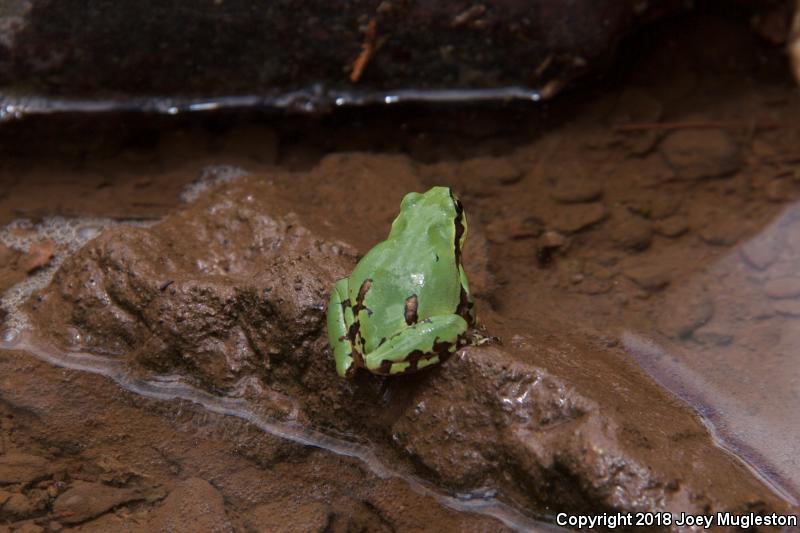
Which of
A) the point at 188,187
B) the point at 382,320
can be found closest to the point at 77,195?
the point at 188,187

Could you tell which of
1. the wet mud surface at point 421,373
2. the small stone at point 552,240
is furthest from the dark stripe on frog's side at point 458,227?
the small stone at point 552,240

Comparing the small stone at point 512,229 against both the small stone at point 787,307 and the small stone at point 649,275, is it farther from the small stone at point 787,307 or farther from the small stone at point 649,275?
the small stone at point 787,307

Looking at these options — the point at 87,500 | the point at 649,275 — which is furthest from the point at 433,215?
the point at 87,500

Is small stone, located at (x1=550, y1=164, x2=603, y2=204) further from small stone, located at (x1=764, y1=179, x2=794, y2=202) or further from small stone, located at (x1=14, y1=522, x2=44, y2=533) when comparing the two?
small stone, located at (x1=14, y1=522, x2=44, y2=533)

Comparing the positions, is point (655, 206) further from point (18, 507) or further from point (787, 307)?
point (18, 507)

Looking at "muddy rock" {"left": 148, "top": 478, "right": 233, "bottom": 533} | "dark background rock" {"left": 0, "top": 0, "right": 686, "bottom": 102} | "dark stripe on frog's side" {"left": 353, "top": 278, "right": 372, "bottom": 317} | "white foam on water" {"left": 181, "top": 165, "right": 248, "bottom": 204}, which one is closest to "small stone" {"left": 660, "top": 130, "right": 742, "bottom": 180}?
"dark background rock" {"left": 0, "top": 0, "right": 686, "bottom": 102}
